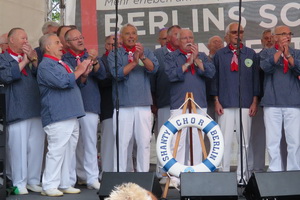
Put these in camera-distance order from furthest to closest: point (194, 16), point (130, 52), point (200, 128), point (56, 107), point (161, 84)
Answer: point (194, 16)
point (161, 84)
point (130, 52)
point (56, 107)
point (200, 128)

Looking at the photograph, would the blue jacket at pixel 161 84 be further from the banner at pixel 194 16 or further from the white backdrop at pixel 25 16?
the white backdrop at pixel 25 16

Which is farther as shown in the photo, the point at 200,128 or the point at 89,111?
the point at 89,111

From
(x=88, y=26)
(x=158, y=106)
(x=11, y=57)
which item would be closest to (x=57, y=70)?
(x=11, y=57)

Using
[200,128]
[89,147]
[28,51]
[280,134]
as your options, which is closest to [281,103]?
[280,134]

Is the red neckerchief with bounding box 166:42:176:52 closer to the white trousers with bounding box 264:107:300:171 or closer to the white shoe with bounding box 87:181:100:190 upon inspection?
the white trousers with bounding box 264:107:300:171

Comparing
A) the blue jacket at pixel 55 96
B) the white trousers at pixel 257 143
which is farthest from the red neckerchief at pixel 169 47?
the blue jacket at pixel 55 96

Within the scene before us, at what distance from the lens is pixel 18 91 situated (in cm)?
733

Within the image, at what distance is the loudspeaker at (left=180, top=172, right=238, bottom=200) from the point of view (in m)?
5.91

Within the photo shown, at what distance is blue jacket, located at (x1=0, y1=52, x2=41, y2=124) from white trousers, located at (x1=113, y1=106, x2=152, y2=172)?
93cm

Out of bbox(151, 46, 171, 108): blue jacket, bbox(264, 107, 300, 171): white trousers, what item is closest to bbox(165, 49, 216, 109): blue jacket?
bbox(151, 46, 171, 108): blue jacket

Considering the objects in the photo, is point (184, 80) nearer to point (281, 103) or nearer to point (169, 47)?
point (169, 47)

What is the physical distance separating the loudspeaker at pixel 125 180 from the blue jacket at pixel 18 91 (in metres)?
1.61

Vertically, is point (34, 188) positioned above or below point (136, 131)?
below

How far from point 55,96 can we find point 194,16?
9.57 ft
